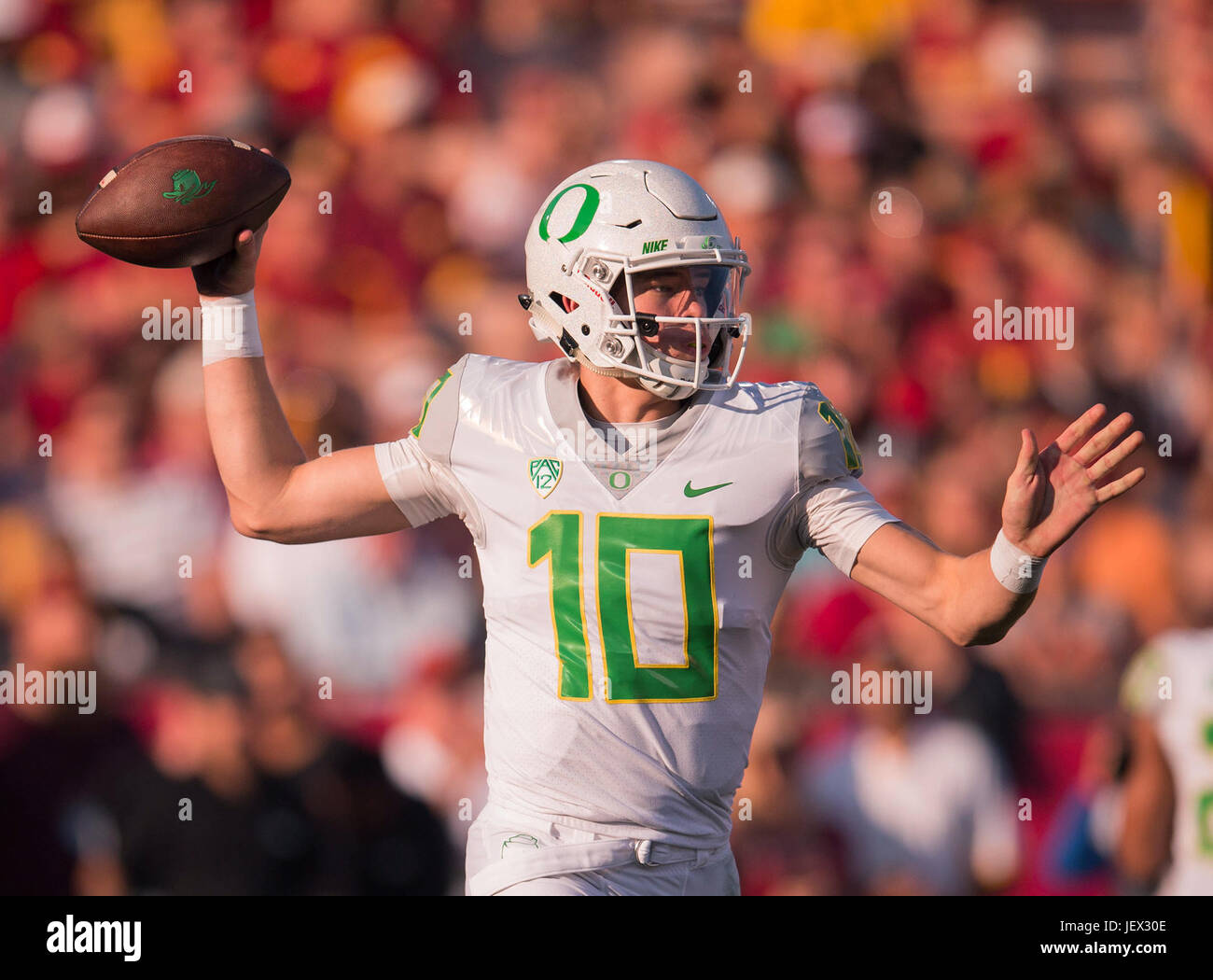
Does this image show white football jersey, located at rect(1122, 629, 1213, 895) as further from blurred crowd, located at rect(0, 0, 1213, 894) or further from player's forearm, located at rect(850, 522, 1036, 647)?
player's forearm, located at rect(850, 522, 1036, 647)

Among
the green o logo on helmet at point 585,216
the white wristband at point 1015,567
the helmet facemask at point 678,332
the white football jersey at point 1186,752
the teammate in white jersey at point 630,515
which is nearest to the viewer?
the white wristband at point 1015,567

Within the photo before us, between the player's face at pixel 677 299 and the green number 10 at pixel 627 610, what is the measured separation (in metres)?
0.38

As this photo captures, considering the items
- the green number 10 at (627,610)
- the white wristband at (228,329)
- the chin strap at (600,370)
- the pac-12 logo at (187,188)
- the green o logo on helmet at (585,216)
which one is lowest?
the green number 10 at (627,610)

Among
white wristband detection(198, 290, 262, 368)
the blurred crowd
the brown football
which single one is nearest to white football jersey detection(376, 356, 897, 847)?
white wristband detection(198, 290, 262, 368)

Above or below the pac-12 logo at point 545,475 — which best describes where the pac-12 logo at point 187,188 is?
above

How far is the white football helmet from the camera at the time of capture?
3.06 meters

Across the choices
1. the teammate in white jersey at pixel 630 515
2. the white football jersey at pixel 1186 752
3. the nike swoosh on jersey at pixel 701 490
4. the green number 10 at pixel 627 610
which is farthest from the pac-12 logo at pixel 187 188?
the white football jersey at pixel 1186 752

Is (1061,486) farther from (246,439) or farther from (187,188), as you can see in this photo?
(187,188)

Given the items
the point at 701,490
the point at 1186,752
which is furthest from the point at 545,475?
the point at 1186,752

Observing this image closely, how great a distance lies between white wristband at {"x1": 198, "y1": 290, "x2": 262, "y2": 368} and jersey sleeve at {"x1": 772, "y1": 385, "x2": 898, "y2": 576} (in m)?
1.20

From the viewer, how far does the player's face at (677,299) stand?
3.10 meters

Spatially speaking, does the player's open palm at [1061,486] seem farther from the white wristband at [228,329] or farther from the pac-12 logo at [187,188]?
the pac-12 logo at [187,188]

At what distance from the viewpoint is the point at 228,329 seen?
127 inches
